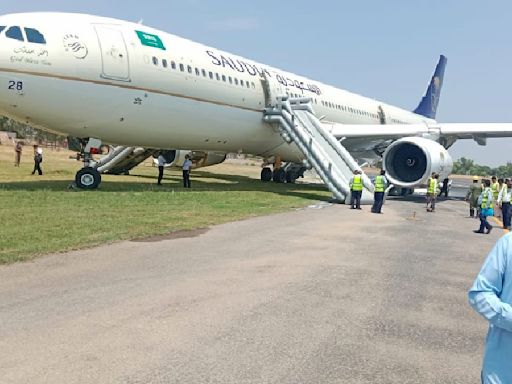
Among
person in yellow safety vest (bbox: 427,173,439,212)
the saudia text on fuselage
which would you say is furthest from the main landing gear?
person in yellow safety vest (bbox: 427,173,439,212)

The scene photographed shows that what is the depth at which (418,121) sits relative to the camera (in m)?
40.4

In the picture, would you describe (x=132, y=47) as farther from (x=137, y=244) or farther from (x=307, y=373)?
(x=307, y=373)

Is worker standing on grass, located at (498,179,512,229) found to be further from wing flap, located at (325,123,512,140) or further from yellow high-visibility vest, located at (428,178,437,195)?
wing flap, located at (325,123,512,140)

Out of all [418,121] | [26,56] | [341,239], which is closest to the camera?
[341,239]

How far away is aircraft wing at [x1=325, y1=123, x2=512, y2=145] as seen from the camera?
23.0 m

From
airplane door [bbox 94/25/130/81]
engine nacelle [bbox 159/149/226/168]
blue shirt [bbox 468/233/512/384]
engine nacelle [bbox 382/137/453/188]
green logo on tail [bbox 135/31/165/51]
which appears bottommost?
blue shirt [bbox 468/233/512/384]

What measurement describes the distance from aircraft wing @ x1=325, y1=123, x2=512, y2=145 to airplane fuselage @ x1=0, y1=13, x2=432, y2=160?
198 inches

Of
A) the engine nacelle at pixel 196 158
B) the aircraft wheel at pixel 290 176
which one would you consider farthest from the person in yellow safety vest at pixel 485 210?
the aircraft wheel at pixel 290 176

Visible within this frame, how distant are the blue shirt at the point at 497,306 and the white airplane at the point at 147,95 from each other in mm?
14078

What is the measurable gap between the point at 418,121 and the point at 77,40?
31.6 meters

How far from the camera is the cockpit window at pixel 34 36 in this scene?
14156 millimetres

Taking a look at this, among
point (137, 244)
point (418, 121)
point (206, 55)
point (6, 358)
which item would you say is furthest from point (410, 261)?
point (418, 121)

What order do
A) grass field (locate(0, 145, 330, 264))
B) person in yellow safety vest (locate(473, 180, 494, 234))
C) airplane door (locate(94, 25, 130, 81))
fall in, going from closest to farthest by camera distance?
grass field (locate(0, 145, 330, 264)) → person in yellow safety vest (locate(473, 180, 494, 234)) → airplane door (locate(94, 25, 130, 81))

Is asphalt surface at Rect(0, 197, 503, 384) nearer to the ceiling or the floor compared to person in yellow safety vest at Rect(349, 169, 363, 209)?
nearer to the floor
